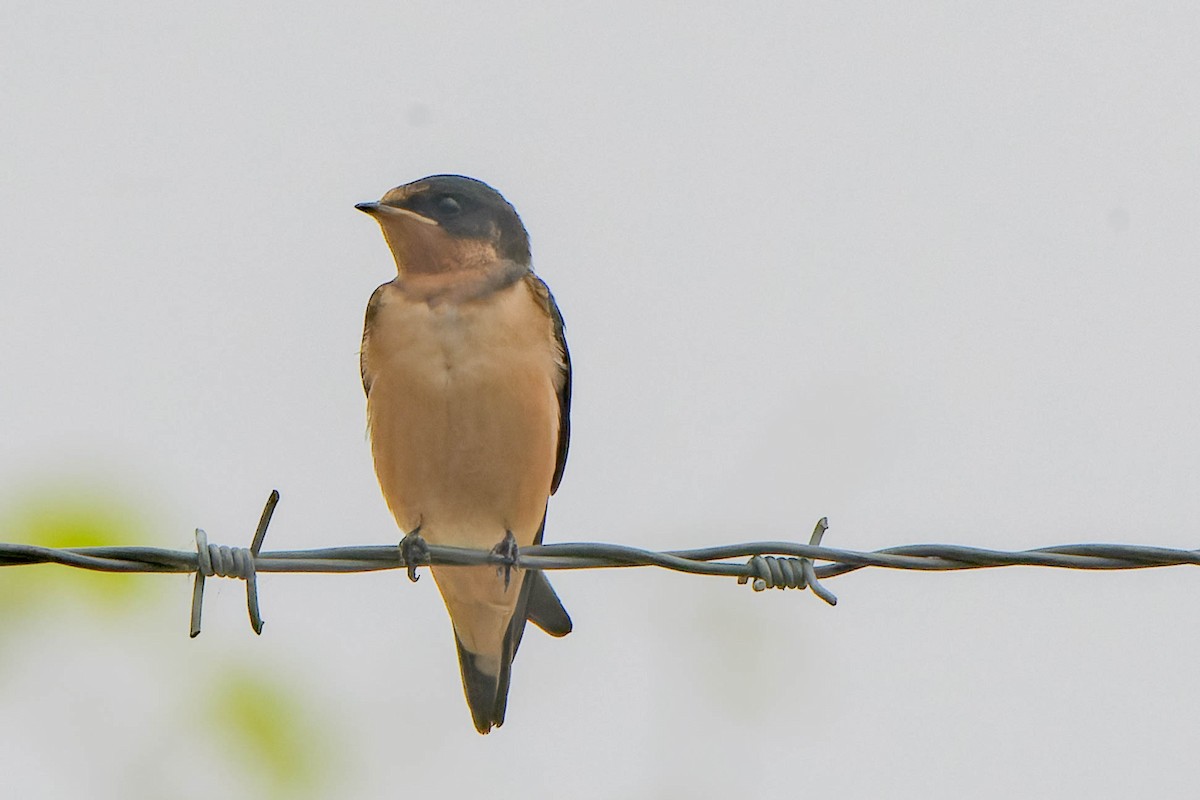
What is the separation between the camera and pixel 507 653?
6523 mm

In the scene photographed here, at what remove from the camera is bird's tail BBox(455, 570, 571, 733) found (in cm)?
622

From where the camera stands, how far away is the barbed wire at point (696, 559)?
3.89 meters

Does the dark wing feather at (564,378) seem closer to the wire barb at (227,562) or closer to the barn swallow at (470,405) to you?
the barn swallow at (470,405)

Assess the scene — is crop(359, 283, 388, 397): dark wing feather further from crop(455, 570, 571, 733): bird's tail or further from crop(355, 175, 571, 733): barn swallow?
crop(455, 570, 571, 733): bird's tail

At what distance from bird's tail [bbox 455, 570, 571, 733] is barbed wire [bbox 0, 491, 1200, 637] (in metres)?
2.02

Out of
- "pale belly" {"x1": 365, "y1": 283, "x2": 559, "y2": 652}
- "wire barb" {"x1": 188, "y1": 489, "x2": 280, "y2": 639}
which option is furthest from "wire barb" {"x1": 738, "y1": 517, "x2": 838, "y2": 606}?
"pale belly" {"x1": 365, "y1": 283, "x2": 559, "y2": 652}

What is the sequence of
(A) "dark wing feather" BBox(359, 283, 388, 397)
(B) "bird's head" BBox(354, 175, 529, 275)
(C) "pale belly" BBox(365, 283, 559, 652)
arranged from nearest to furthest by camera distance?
1. (C) "pale belly" BBox(365, 283, 559, 652)
2. (A) "dark wing feather" BBox(359, 283, 388, 397)
3. (B) "bird's head" BBox(354, 175, 529, 275)

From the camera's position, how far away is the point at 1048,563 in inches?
158

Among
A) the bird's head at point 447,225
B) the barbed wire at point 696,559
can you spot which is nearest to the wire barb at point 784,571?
the barbed wire at point 696,559

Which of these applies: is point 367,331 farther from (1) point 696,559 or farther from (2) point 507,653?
(1) point 696,559

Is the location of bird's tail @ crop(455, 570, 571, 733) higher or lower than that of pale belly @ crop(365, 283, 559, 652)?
lower

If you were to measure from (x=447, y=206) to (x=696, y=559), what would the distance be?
287 centimetres

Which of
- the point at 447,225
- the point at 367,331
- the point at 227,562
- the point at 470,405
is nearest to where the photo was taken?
the point at 227,562

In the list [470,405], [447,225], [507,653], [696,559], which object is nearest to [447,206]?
Answer: [447,225]
